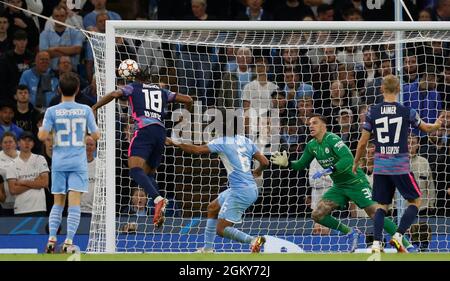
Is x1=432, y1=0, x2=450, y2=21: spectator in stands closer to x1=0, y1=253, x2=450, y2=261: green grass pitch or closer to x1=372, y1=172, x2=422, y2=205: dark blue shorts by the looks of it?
x1=372, y1=172, x2=422, y2=205: dark blue shorts

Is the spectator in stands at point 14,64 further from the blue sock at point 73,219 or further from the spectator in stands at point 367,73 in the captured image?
the spectator in stands at point 367,73

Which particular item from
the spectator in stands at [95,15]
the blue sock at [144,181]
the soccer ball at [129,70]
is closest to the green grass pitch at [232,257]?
the blue sock at [144,181]

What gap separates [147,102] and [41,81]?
375 cm

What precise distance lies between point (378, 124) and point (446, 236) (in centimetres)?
276

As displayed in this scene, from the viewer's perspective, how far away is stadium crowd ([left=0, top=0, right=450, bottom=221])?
61.5 ft

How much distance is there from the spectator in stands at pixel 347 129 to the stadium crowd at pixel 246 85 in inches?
0.5

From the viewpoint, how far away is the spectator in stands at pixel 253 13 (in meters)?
20.9

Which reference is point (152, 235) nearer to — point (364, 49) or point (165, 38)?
point (165, 38)

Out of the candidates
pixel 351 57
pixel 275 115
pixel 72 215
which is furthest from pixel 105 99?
pixel 351 57

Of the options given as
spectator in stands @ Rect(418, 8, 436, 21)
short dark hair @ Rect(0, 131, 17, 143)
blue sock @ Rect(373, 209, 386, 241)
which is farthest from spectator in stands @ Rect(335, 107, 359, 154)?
short dark hair @ Rect(0, 131, 17, 143)

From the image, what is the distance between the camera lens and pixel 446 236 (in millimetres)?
17828

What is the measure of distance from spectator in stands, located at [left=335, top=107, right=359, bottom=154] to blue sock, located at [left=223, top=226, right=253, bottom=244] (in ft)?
8.80
